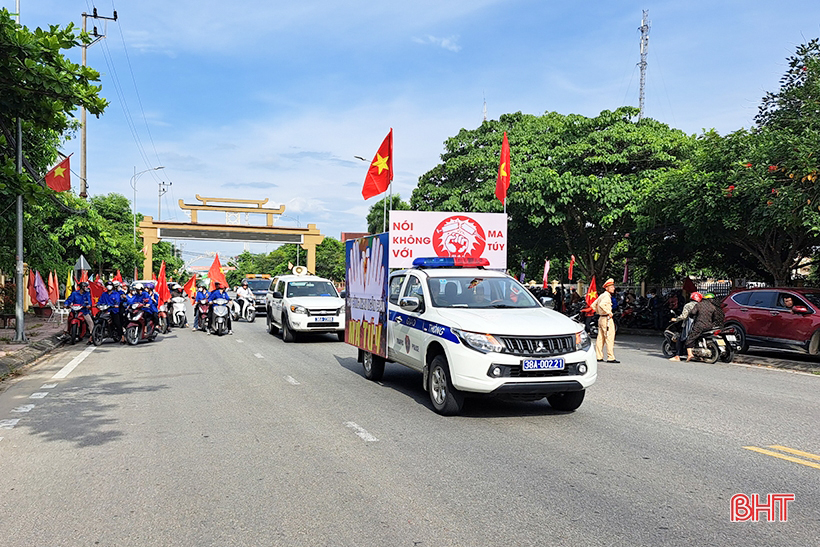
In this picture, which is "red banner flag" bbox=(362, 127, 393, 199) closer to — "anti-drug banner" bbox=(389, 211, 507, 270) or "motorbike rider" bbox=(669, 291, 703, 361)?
"anti-drug banner" bbox=(389, 211, 507, 270)

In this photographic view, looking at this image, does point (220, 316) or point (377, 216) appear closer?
point (220, 316)

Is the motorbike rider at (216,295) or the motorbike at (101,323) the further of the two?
the motorbike rider at (216,295)

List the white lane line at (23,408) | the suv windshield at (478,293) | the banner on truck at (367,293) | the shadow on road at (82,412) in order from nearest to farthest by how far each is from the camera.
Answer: the shadow on road at (82,412) → the white lane line at (23,408) → the suv windshield at (478,293) → the banner on truck at (367,293)

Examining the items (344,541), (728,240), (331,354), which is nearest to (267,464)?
(344,541)

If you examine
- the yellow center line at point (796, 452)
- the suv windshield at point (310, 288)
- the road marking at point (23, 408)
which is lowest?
the road marking at point (23, 408)

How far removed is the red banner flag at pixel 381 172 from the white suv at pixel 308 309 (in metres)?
3.24

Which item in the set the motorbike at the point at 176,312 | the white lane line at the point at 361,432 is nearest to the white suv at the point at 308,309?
the motorbike at the point at 176,312

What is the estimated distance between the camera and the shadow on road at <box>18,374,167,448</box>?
7261 mm

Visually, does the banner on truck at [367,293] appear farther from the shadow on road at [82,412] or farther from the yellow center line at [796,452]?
the yellow center line at [796,452]

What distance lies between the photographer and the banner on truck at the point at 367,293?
10.6 metres

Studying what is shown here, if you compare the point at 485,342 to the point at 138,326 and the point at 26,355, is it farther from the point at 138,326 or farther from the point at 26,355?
the point at 138,326

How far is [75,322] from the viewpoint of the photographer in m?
18.0

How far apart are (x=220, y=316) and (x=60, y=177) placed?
240 inches

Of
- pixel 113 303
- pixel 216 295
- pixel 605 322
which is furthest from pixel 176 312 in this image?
pixel 605 322
